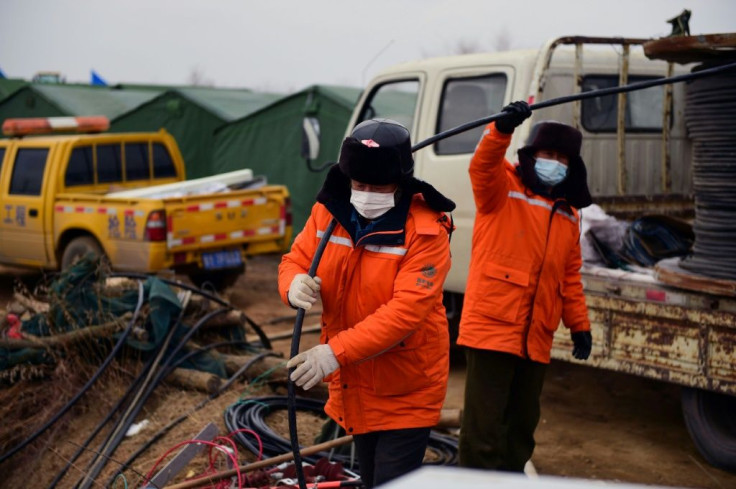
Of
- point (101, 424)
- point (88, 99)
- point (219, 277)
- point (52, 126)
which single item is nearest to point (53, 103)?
point (88, 99)

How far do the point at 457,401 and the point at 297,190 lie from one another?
791cm

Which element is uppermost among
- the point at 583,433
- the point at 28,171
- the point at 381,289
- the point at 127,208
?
the point at 381,289

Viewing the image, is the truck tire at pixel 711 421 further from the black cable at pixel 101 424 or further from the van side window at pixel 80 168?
the van side window at pixel 80 168

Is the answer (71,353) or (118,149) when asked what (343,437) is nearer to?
(71,353)

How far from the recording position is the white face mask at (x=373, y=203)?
358 cm

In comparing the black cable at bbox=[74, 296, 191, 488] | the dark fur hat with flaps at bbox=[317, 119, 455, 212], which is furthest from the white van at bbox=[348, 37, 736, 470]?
the dark fur hat with flaps at bbox=[317, 119, 455, 212]

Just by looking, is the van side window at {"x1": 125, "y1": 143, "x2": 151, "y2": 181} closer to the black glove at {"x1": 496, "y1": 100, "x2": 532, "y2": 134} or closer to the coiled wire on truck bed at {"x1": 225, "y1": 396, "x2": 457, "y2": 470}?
the coiled wire on truck bed at {"x1": 225, "y1": 396, "x2": 457, "y2": 470}

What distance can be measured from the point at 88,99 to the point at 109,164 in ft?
26.6

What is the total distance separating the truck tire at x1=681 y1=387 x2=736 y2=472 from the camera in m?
5.68

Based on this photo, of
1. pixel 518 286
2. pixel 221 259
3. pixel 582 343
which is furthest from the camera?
pixel 221 259

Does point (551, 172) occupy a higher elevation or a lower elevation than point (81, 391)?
higher

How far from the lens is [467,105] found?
25.1 ft

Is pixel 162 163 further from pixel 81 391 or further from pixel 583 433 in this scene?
pixel 583 433

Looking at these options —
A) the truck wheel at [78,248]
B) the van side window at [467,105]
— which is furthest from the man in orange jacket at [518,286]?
the truck wheel at [78,248]
